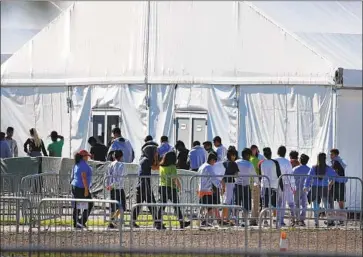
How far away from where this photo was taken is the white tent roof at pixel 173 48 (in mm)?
25016

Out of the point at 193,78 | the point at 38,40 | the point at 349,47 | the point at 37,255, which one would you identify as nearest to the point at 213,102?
the point at 193,78

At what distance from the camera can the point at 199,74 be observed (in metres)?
26.7

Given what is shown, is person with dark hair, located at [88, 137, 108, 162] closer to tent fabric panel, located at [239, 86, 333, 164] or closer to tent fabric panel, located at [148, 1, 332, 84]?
tent fabric panel, located at [148, 1, 332, 84]

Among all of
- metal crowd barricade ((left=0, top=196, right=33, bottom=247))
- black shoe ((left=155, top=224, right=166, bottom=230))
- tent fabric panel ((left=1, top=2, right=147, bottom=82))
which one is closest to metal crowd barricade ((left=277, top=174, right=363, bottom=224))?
black shoe ((left=155, top=224, right=166, bottom=230))

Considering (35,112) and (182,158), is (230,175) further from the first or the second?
(35,112)

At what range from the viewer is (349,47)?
24.8 m

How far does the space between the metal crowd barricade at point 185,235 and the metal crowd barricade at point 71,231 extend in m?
0.28

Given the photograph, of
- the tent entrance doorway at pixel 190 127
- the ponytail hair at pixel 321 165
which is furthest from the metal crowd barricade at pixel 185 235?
the tent entrance doorway at pixel 190 127

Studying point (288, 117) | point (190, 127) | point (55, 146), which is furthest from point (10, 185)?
point (55, 146)

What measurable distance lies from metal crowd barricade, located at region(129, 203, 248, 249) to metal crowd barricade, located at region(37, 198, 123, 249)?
10.9 inches

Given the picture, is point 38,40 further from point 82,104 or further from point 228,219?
point 228,219

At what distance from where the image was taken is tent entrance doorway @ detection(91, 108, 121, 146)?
93.7ft

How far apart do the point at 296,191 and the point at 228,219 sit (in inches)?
161

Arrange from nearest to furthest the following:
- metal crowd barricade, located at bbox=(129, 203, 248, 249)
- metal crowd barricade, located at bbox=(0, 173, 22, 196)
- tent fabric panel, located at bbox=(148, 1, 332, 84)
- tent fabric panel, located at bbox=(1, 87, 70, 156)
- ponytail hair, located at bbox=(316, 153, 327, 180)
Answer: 1. metal crowd barricade, located at bbox=(129, 203, 248, 249)
2. metal crowd barricade, located at bbox=(0, 173, 22, 196)
3. ponytail hair, located at bbox=(316, 153, 327, 180)
4. tent fabric panel, located at bbox=(148, 1, 332, 84)
5. tent fabric panel, located at bbox=(1, 87, 70, 156)
